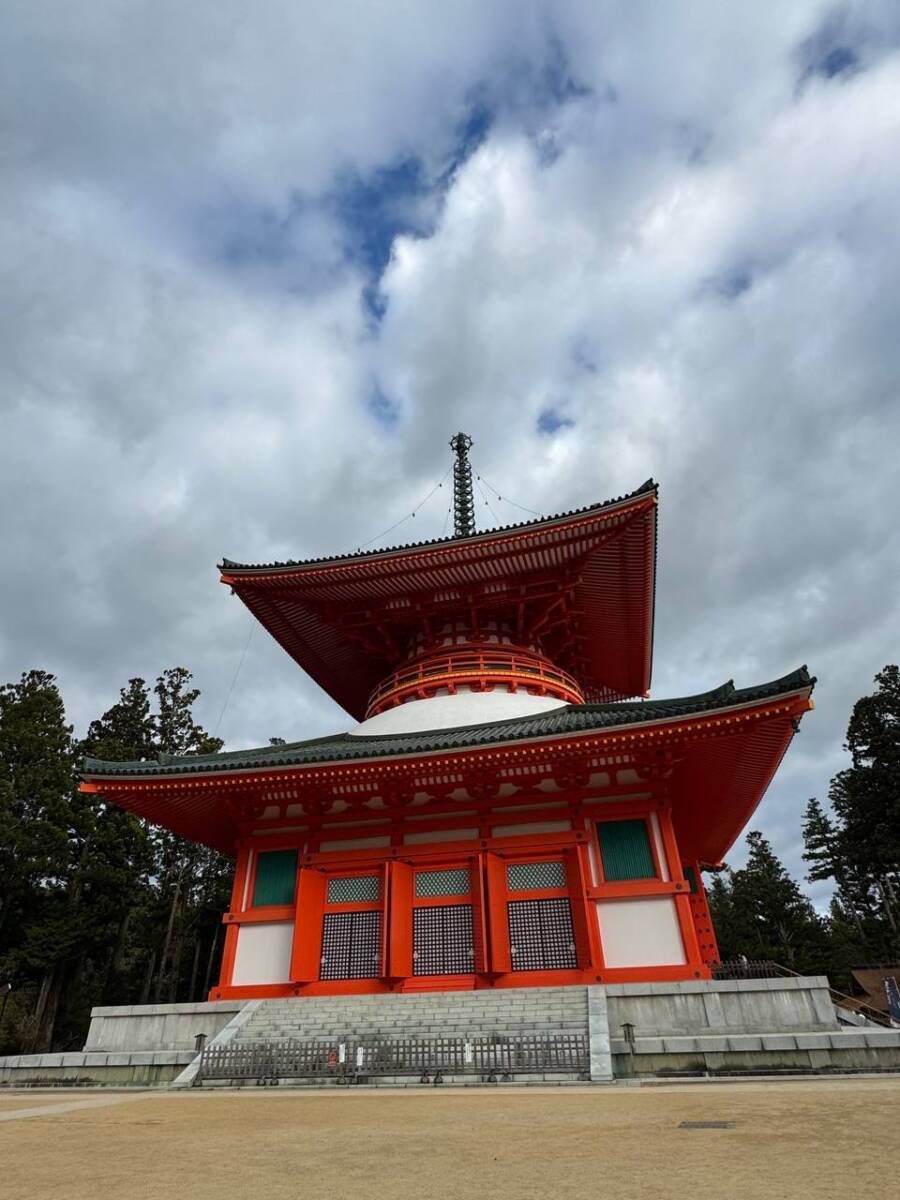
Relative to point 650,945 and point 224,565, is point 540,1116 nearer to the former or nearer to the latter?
point 650,945

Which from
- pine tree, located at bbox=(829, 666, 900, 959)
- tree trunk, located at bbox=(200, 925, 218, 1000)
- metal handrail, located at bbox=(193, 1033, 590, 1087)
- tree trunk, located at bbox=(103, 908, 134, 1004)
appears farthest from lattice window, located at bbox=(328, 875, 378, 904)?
pine tree, located at bbox=(829, 666, 900, 959)

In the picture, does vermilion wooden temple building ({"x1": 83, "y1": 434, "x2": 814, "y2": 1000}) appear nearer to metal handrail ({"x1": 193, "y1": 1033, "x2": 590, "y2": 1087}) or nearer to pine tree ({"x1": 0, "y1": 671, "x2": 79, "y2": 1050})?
metal handrail ({"x1": 193, "y1": 1033, "x2": 590, "y2": 1087})

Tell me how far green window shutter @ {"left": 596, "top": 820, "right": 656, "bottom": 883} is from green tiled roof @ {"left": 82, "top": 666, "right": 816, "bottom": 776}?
8.12 feet

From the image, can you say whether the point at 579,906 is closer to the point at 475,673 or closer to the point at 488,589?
the point at 475,673

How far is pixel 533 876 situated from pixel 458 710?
A: 5.11m

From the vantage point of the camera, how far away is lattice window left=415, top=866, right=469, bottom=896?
15984 mm

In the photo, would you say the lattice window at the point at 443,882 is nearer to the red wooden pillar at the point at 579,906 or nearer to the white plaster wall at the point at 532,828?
the white plaster wall at the point at 532,828

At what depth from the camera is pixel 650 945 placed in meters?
14.2

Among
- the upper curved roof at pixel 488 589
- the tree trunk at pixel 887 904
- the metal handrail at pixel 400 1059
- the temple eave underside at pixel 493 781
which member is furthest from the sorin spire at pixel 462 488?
the tree trunk at pixel 887 904

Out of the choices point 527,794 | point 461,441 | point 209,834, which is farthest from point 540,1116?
point 461,441

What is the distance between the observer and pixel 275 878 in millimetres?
17000

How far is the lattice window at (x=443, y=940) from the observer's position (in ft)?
50.0

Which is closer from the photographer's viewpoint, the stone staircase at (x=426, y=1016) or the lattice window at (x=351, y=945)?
the stone staircase at (x=426, y=1016)

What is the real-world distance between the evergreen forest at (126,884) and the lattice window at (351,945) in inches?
715
